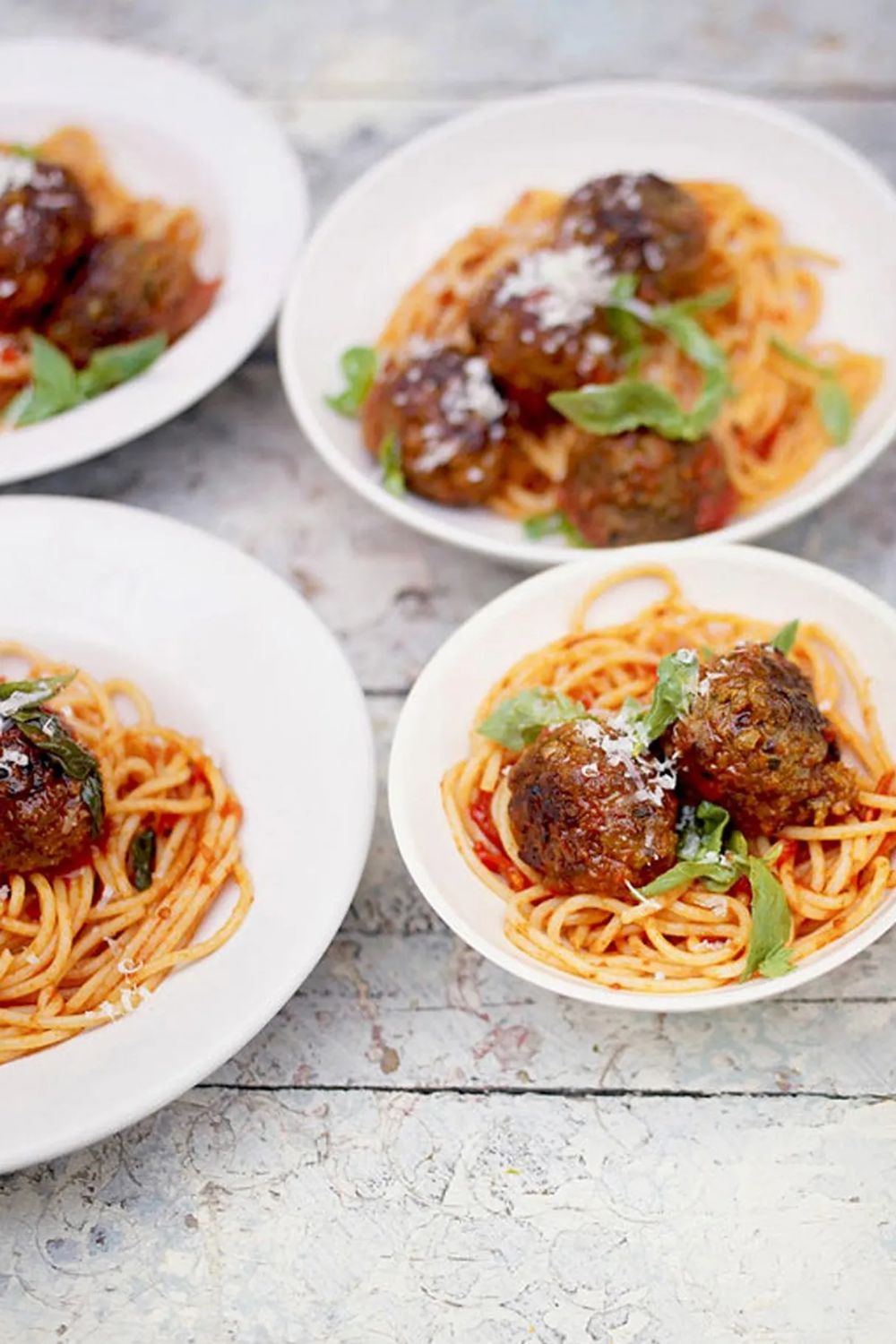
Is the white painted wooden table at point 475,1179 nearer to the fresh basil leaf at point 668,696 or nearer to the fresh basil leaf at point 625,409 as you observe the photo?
the fresh basil leaf at point 668,696

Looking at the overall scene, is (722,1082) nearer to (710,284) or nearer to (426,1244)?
(426,1244)

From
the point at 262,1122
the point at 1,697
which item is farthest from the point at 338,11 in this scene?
the point at 262,1122

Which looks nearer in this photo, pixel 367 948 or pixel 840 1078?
pixel 840 1078

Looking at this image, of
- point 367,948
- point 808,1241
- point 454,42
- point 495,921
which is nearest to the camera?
point 808,1241

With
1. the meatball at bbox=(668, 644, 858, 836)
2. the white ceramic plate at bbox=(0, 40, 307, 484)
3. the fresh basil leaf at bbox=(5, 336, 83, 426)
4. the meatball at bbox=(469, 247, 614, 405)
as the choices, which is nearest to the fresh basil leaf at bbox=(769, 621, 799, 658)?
the meatball at bbox=(668, 644, 858, 836)

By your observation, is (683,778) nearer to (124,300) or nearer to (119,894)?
(119,894)

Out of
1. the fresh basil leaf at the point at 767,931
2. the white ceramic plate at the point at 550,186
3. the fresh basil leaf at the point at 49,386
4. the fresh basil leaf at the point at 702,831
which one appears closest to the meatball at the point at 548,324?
the white ceramic plate at the point at 550,186

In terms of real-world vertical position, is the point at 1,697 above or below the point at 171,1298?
above

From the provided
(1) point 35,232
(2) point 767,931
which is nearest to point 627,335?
(1) point 35,232
